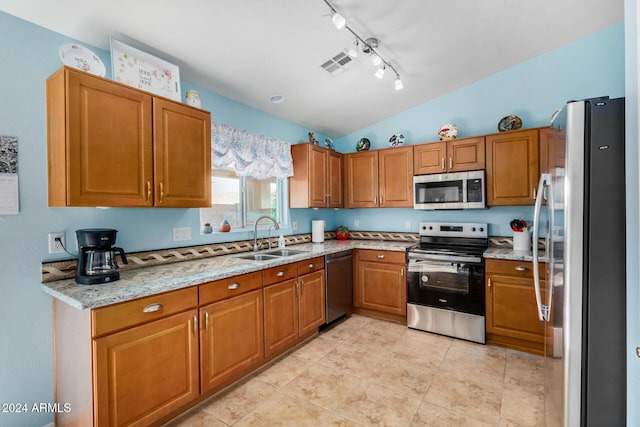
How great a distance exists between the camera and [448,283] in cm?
304

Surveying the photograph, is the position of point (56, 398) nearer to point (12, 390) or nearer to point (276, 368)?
point (12, 390)

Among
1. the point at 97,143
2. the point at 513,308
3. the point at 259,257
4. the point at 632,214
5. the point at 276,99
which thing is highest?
the point at 276,99

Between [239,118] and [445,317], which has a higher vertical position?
[239,118]

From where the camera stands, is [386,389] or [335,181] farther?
[335,181]

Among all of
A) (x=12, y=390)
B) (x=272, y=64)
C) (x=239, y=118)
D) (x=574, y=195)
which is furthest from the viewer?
(x=239, y=118)

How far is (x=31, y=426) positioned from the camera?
1.69 metres

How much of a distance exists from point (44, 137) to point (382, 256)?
125 inches

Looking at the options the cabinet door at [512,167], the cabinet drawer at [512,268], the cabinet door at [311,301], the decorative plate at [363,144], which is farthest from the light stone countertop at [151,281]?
the cabinet door at [512,167]

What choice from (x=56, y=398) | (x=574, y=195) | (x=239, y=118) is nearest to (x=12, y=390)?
(x=56, y=398)

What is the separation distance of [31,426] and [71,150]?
1.65 m

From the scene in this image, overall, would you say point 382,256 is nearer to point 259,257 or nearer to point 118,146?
point 259,257

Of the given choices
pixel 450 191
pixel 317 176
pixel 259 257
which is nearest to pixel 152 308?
pixel 259 257

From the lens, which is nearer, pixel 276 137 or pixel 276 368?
pixel 276 368

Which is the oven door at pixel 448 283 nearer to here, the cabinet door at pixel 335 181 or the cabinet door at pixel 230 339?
the cabinet door at pixel 335 181
